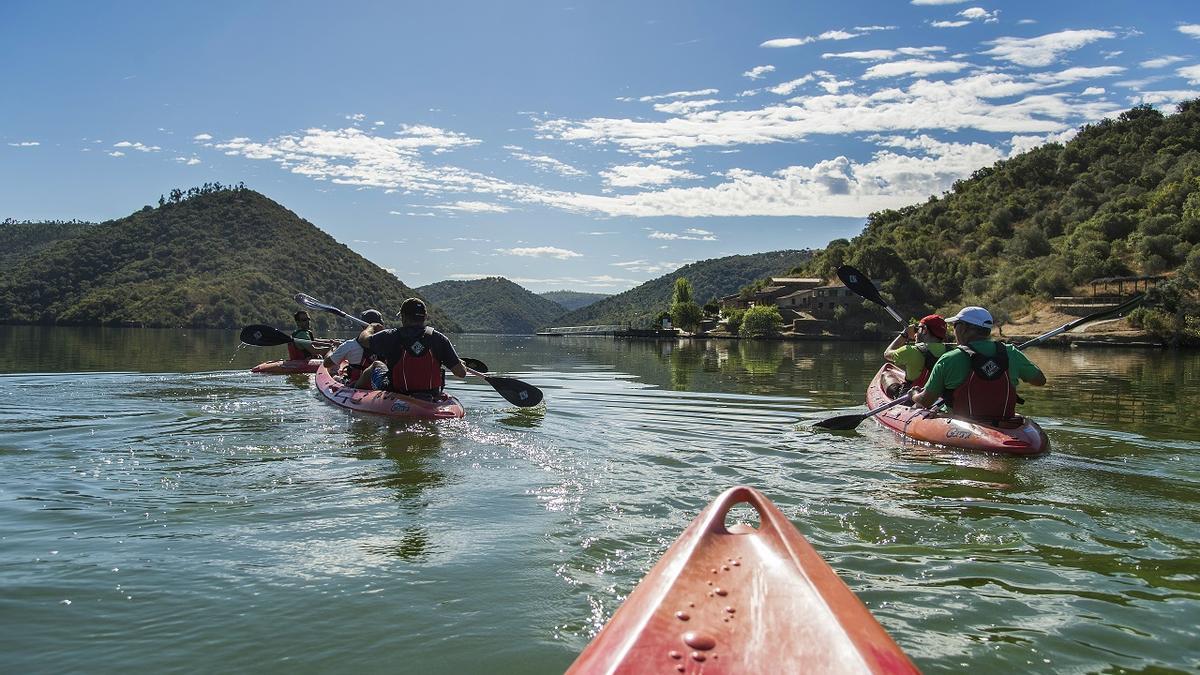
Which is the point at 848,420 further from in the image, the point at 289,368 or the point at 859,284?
the point at 289,368

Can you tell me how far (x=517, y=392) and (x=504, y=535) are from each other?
26.2 feet

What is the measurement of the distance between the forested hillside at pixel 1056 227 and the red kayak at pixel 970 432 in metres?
Result: 54.2

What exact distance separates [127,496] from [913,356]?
1044cm

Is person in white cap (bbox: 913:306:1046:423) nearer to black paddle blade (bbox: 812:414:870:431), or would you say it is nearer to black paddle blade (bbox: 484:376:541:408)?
black paddle blade (bbox: 812:414:870:431)

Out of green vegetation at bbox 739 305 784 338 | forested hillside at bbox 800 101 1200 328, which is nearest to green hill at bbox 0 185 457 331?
green vegetation at bbox 739 305 784 338

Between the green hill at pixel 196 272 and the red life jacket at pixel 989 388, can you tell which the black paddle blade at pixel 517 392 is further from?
the green hill at pixel 196 272

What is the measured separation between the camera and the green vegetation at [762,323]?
281 feet

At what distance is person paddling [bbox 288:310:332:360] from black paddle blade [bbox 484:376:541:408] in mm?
8819

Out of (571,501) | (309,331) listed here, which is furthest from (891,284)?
(571,501)

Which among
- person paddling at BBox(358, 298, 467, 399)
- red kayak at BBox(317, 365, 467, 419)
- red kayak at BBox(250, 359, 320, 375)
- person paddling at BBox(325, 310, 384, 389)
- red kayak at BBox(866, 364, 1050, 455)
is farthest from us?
red kayak at BBox(250, 359, 320, 375)

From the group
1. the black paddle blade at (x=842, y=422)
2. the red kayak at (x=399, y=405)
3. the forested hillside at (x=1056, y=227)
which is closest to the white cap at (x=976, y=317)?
the black paddle blade at (x=842, y=422)

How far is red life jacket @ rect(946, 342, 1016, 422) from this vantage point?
9297mm

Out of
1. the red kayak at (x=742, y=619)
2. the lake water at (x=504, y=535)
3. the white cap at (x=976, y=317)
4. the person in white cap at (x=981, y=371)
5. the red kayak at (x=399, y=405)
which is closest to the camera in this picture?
the red kayak at (x=742, y=619)

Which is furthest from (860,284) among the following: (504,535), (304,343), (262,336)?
(304,343)
